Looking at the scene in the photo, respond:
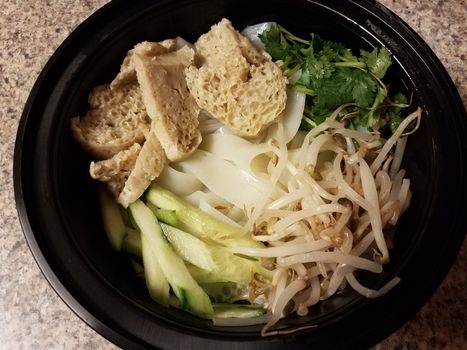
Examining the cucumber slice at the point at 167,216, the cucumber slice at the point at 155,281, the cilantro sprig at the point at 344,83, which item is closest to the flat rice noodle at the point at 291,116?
the cilantro sprig at the point at 344,83

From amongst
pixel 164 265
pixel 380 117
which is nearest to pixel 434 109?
pixel 380 117

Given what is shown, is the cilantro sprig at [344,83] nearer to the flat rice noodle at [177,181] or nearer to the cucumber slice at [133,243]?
the flat rice noodle at [177,181]

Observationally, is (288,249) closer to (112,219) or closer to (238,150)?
(238,150)

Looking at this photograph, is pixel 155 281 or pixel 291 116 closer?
pixel 155 281

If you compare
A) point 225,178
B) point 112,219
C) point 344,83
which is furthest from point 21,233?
point 344,83

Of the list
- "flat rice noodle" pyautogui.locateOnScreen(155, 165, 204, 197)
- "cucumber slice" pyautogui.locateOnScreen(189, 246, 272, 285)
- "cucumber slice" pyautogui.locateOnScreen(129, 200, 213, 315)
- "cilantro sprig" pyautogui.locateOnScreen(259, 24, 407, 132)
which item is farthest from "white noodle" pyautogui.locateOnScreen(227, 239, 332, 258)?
"cilantro sprig" pyautogui.locateOnScreen(259, 24, 407, 132)
